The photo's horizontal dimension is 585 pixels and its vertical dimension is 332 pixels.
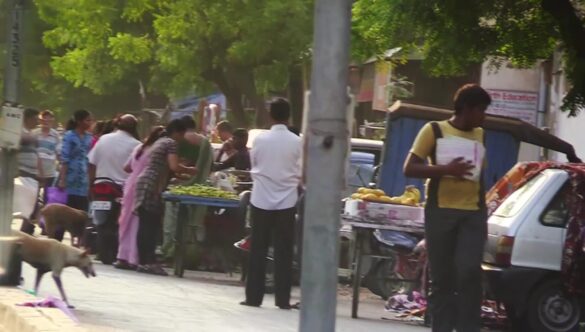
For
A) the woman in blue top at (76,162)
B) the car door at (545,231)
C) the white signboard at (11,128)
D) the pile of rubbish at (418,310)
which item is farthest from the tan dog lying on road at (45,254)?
the woman in blue top at (76,162)

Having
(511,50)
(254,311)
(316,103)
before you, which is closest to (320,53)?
(316,103)

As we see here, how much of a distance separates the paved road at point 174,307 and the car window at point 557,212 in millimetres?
1500

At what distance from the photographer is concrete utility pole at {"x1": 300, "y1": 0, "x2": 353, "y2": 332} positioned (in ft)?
19.6

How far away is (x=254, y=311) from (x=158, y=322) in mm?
1613

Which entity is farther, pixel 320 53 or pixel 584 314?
pixel 584 314

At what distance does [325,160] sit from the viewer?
606 centimetres

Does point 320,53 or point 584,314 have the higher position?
point 320,53

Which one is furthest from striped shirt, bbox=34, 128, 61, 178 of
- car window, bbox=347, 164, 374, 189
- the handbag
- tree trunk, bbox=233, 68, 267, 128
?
tree trunk, bbox=233, 68, 267, 128

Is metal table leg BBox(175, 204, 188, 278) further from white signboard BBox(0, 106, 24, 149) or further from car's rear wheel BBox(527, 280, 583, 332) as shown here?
car's rear wheel BBox(527, 280, 583, 332)

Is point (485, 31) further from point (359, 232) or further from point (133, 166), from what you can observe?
point (133, 166)

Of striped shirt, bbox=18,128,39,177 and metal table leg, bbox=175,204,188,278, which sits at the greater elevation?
striped shirt, bbox=18,128,39,177

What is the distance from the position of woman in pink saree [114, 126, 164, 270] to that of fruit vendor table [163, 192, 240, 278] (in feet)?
1.99

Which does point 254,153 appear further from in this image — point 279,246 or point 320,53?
point 320,53

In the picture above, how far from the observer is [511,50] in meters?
15.0
